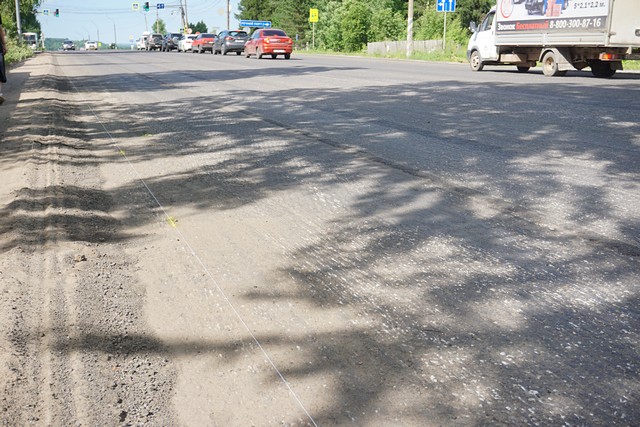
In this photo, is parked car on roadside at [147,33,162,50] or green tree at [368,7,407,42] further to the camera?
parked car on roadside at [147,33,162,50]

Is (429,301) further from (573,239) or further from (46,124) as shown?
(46,124)

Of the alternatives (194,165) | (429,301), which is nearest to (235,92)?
(194,165)

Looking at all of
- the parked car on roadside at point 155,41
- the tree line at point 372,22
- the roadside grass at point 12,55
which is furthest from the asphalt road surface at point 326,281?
the parked car on roadside at point 155,41

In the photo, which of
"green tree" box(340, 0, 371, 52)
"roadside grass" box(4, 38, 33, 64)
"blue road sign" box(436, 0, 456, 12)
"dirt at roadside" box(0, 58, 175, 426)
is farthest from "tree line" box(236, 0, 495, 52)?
"dirt at roadside" box(0, 58, 175, 426)

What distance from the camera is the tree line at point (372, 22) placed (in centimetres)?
6719

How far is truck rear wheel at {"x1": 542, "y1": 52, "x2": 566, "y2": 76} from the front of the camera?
69.8ft

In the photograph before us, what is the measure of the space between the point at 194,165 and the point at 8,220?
2488 millimetres

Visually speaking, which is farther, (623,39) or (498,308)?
(623,39)

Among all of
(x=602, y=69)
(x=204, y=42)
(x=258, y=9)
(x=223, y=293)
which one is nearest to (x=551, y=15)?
(x=602, y=69)

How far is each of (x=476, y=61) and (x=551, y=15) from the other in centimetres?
383

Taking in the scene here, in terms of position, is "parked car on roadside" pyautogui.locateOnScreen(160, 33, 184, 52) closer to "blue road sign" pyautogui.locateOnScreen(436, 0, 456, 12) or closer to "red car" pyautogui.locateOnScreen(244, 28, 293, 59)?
"red car" pyautogui.locateOnScreen(244, 28, 293, 59)

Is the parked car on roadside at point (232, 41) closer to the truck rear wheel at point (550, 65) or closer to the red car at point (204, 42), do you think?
the red car at point (204, 42)

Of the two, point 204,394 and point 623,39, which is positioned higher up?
point 623,39

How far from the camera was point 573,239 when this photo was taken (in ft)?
14.6
